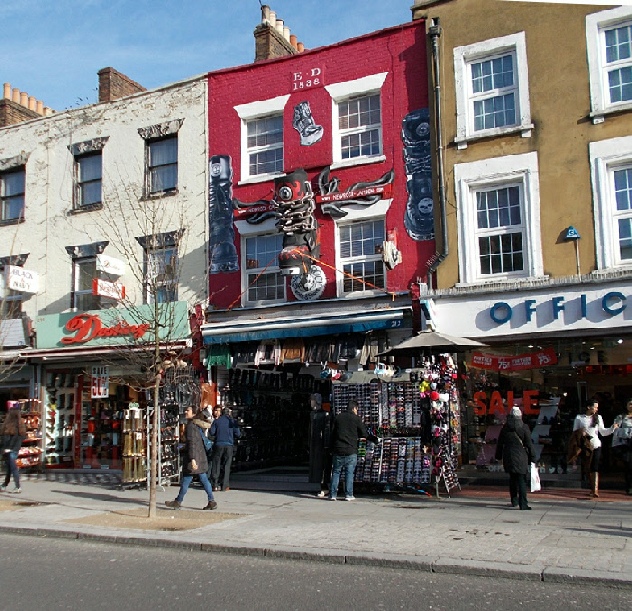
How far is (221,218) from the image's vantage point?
17.6 meters

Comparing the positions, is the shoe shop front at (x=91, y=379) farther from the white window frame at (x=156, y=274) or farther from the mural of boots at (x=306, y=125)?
the mural of boots at (x=306, y=125)

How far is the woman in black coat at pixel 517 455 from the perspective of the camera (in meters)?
11.3

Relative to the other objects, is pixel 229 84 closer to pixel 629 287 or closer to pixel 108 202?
pixel 108 202

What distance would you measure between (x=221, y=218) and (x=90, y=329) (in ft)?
14.6

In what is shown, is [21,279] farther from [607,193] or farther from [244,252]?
[607,193]

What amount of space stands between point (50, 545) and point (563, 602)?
6604mm

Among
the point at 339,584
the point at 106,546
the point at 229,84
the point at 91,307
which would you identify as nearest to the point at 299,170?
the point at 229,84

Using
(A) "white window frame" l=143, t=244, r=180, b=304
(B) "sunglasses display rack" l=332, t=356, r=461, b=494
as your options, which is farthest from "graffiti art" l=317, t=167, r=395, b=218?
(B) "sunglasses display rack" l=332, t=356, r=461, b=494

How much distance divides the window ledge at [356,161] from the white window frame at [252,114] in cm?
144

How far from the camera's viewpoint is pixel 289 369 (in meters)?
18.9

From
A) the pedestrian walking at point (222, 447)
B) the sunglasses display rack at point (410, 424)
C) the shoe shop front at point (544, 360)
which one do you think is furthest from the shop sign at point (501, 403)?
the pedestrian walking at point (222, 447)

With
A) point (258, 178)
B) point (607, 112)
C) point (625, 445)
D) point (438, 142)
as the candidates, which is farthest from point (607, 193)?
point (258, 178)

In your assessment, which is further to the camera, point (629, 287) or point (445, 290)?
point (445, 290)

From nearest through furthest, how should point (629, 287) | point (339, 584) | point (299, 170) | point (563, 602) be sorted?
point (563, 602)
point (339, 584)
point (629, 287)
point (299, 170)
